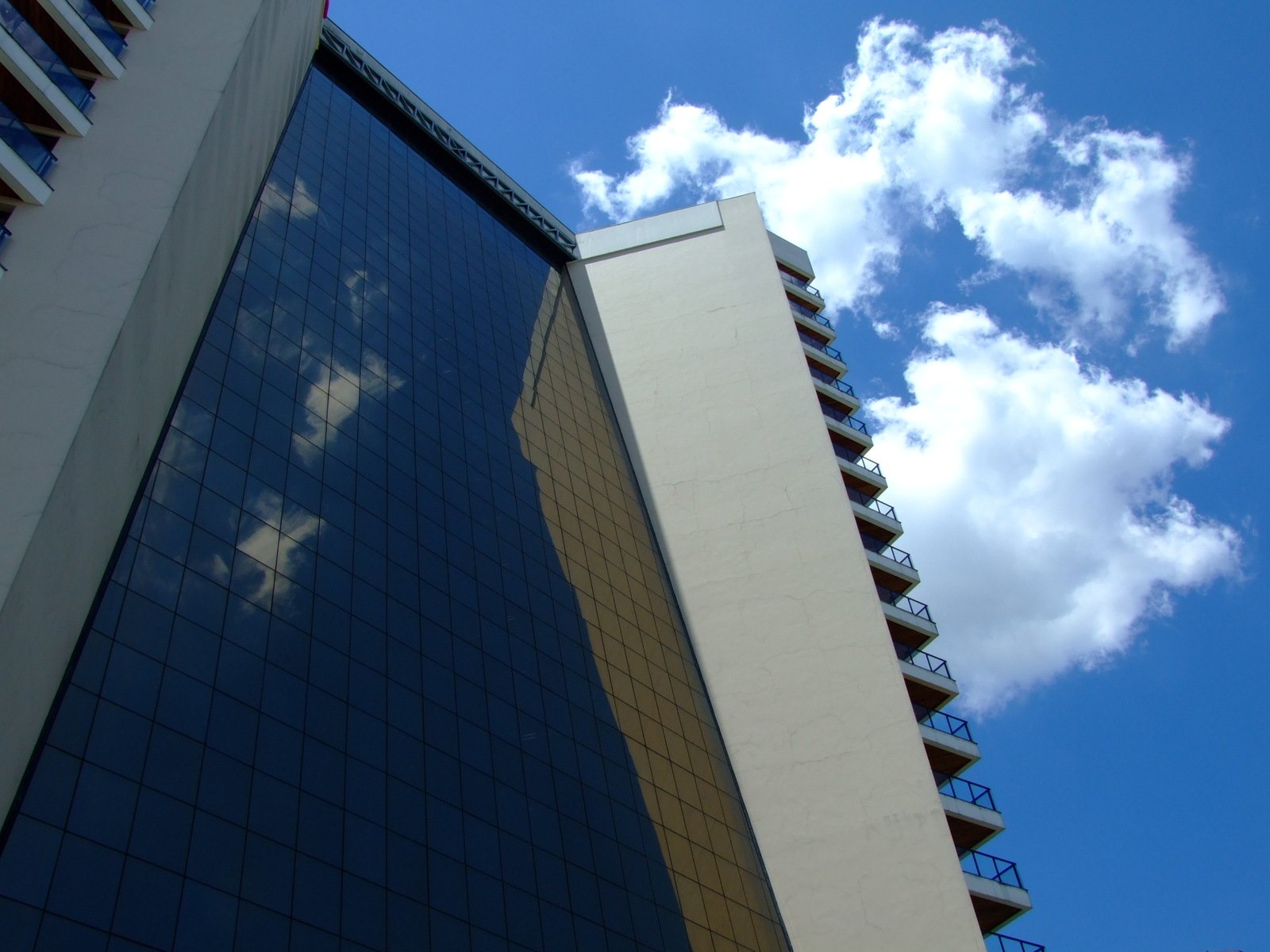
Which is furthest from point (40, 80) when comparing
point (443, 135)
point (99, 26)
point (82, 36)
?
point (443, 135)

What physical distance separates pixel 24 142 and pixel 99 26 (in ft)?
16.5

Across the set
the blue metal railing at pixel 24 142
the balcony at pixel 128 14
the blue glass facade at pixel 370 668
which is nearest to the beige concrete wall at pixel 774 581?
the blue glass facade at pixel 370 668

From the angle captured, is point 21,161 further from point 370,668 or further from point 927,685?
point 927,685

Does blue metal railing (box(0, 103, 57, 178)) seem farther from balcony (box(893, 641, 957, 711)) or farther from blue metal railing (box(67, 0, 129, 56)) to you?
balcony (box(893, 641, 957, 711))

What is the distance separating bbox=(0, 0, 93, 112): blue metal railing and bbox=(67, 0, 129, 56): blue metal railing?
131cm

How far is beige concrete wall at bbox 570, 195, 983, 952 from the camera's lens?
125ft

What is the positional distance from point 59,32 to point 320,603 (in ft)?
50.1

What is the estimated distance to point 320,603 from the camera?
27.1 metres

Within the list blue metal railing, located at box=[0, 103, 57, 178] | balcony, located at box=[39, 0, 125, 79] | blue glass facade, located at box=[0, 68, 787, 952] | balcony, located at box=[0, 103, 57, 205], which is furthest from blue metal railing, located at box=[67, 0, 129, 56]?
blue glass facade, located at box=[0, 68, 787, 952]

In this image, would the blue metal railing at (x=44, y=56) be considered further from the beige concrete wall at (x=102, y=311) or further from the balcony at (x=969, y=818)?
the balcony at (x=969, y=818)

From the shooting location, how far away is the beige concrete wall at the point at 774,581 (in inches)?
1497

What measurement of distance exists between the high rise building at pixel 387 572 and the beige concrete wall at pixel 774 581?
0.16 m

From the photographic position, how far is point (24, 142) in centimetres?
2350

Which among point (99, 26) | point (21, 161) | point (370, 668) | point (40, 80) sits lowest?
point (370, 668)
